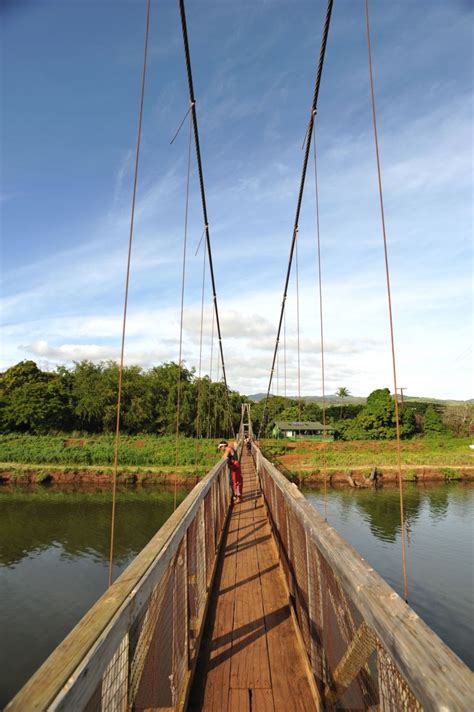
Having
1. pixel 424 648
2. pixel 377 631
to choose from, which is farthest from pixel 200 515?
pixel 424 648

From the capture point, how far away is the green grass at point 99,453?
2738 cm

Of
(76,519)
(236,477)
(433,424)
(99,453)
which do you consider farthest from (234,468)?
(433,424)

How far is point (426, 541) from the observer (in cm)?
1386

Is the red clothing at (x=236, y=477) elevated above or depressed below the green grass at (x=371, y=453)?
above

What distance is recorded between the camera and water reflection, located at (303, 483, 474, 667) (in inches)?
346

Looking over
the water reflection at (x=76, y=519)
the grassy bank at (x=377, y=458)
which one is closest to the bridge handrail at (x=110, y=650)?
the water reflection at (x=76, y=519)

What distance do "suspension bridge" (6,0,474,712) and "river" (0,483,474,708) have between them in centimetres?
612

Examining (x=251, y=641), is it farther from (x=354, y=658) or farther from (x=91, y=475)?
(x=91, y=475)

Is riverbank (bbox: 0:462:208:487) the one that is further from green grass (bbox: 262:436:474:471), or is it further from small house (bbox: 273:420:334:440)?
small house (bbox: 273:420:334:440)

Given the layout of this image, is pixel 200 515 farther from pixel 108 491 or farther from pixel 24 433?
pixel 24 433

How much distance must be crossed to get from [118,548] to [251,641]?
41.7 feet

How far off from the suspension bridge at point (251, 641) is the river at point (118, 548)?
6.12m

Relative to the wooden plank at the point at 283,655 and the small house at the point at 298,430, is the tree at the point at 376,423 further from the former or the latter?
the wooden plank at the point at 283,655

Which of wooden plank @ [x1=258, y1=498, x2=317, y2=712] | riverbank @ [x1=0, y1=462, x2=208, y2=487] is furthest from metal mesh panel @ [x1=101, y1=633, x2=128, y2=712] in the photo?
riverbank @ [x1=0, y1=462, x2=208, y2=487]
